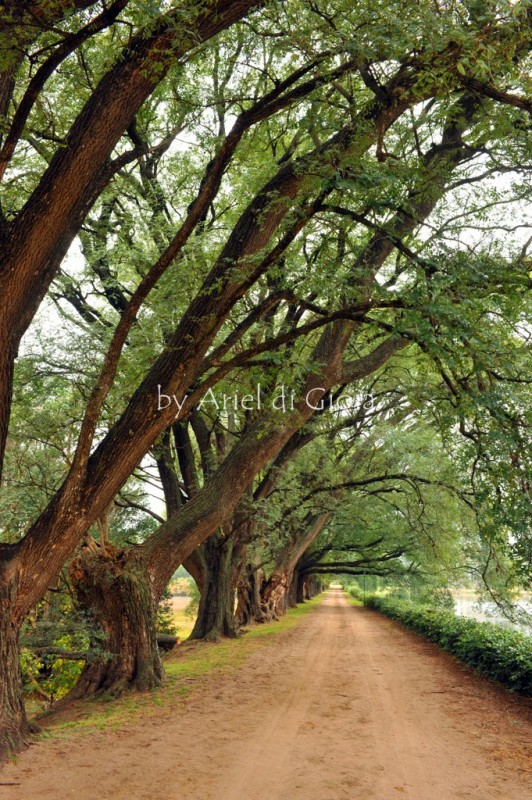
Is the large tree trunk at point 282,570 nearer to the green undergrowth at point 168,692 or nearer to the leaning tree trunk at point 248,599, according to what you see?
the leaning tree trunk at point 248,599

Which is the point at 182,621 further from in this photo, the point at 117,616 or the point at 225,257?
the point at 225,257

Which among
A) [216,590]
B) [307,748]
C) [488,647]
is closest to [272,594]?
[216,590]

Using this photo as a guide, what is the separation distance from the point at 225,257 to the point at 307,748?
5199 millimetres

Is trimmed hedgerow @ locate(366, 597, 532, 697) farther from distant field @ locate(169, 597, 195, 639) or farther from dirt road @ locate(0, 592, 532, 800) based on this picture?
distant field @ locate(169, 597, 195, 639)

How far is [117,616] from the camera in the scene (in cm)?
912

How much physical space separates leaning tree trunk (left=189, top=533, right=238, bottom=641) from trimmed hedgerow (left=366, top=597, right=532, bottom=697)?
5165 mm

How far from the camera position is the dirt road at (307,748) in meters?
4.85

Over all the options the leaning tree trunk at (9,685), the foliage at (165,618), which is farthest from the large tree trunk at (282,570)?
the leaning tree trunk at (9,685)

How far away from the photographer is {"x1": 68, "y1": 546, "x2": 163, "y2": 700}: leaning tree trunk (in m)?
9.00

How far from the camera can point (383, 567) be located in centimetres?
3177

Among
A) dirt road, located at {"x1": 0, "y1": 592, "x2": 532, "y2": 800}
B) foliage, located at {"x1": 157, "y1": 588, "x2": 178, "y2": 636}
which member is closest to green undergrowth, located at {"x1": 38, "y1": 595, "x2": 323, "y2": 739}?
dirt road, located at {"x1": 0, "y1": 592, "x2": 532, "y2": 800}

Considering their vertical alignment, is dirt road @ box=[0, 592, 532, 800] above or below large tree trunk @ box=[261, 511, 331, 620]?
below

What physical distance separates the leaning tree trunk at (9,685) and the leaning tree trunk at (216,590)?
892 centimetres

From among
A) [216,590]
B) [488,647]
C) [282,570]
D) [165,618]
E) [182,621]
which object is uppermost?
[282,570]
